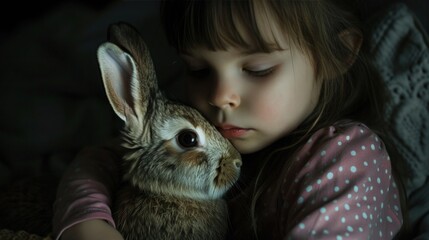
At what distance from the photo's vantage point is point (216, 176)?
1.06 meters

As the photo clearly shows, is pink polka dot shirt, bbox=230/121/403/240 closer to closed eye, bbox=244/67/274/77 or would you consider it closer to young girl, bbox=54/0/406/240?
young girl, bbox=54/0/406/240

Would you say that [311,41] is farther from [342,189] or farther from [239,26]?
[342,189]

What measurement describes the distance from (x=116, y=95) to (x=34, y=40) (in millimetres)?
904

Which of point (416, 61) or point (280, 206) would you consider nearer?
point (280, 206)

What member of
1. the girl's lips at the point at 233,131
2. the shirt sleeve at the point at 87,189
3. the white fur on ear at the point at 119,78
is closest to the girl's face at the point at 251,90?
the girl's lips at the point at 233,131

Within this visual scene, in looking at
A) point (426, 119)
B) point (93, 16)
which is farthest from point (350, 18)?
point (93, 16)

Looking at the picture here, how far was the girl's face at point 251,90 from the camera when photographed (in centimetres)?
103

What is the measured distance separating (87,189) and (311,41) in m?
0.53

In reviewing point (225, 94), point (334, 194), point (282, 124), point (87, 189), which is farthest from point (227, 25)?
point (87, 189)

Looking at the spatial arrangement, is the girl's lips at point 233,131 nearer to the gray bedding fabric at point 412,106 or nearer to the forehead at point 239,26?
the forehead at point 239,26

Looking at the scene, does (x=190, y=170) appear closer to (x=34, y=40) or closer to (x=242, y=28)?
(x=242, y=28)

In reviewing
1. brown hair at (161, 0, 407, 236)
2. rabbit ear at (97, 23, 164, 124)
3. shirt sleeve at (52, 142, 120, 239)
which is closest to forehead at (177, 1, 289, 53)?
brown hair at (161, 0, 407, 236)

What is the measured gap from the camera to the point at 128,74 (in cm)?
105

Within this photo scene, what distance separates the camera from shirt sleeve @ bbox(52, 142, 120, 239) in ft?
3.57
